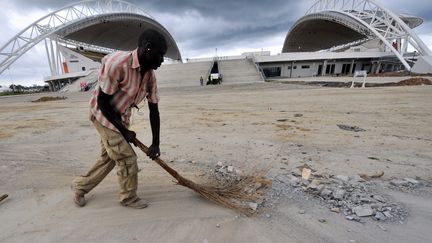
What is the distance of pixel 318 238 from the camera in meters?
2.25

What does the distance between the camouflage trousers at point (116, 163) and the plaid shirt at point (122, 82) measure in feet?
0.36

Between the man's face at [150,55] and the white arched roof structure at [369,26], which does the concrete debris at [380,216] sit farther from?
the white arched roof structure at [369,26]

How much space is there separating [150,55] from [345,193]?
2.81m

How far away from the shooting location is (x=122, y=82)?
→ 2199mm

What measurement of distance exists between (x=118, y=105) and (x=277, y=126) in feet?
17.2

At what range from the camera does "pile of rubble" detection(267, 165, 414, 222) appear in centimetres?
255

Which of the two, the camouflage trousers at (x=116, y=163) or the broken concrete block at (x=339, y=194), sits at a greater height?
the camouflage trousers at (x=116, y=163)

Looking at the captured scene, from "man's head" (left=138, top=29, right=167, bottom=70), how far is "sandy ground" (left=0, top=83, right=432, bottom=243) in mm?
1707

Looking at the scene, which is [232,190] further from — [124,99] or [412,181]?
[412,181]

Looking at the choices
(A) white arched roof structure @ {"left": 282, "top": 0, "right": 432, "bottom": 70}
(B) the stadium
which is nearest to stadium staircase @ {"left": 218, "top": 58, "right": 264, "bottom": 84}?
(B) the stadium

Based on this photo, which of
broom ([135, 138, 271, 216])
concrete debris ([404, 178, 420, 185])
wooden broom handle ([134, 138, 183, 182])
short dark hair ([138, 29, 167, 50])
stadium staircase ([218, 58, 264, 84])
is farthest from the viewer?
stadium staircase ([218, 58, 264, 84])

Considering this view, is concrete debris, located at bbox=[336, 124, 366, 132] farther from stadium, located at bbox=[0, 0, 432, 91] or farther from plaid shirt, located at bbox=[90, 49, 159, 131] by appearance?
stadium, located at bbox=[0, 0, 432, 91]

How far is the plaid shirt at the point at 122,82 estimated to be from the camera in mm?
2145

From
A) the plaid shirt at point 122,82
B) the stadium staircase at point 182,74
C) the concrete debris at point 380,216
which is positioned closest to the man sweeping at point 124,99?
the plaid shirt at point 122,82
